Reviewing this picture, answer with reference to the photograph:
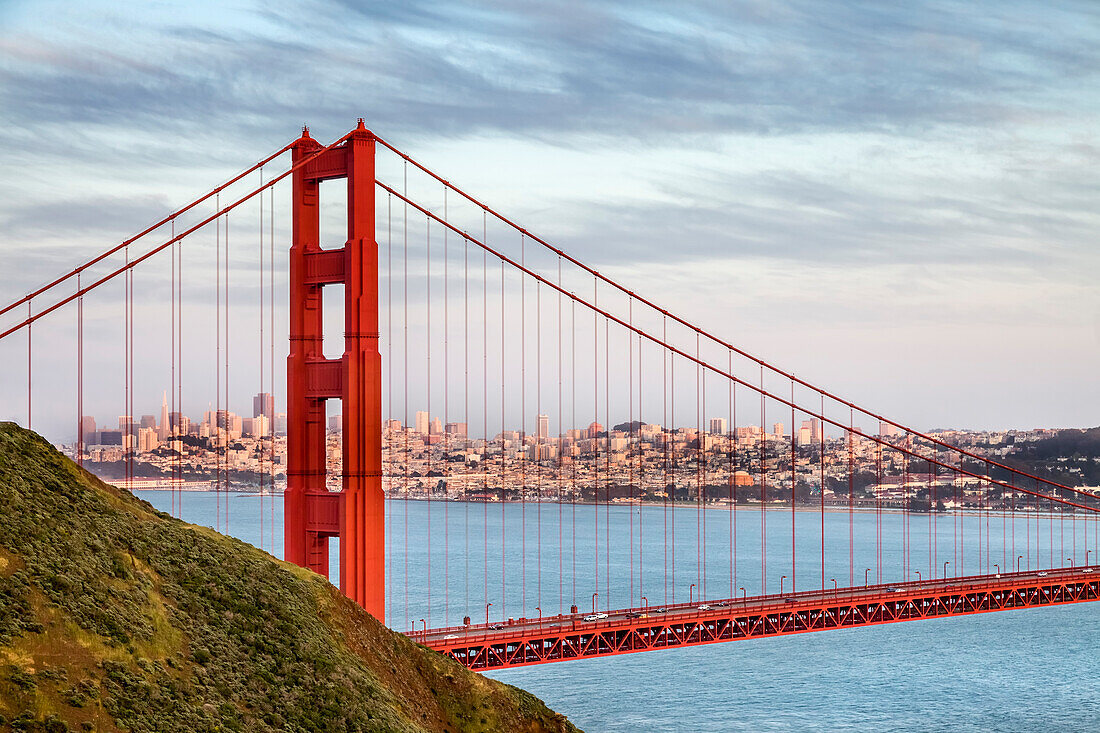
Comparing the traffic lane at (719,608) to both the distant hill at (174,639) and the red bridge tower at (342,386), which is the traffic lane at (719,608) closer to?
the red bridge tower at (342,386)

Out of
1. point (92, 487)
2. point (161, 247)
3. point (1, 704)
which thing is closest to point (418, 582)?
point (161, 247)

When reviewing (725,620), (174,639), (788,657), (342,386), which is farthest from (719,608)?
(788,657)

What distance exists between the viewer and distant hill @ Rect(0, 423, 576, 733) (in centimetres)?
1666

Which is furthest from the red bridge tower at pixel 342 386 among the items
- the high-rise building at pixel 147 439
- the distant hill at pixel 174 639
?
the high-rise building at pixel 147 439

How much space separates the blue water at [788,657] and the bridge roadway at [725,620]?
6.52 metres

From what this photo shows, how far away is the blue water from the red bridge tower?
8.92ft

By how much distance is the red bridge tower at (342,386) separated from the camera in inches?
1161

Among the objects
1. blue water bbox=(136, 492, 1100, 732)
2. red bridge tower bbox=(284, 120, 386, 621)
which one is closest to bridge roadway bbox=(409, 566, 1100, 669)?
red bridge tower bbox=(284, 120, 386, 621)

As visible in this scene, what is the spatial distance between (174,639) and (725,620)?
70.3ft

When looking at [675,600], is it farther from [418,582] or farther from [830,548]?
[830,548]

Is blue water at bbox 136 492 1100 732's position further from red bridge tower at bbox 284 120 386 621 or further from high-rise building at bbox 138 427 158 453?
high-rise building at bbox 138 427 158 453

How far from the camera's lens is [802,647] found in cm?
7594

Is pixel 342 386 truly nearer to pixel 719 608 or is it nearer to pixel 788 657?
pixel 719 608

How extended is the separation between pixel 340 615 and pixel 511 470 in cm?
15160
